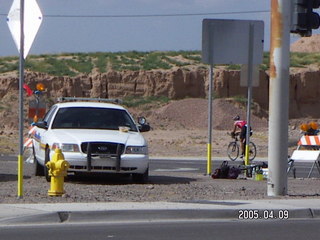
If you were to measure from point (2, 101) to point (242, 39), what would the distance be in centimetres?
4244

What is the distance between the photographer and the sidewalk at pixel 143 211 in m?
12.8

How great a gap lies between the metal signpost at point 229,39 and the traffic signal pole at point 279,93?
436cm

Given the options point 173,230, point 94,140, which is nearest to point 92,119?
point 94,140

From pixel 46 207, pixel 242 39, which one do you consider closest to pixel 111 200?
pixel 46 207

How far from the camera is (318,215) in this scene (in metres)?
13.9

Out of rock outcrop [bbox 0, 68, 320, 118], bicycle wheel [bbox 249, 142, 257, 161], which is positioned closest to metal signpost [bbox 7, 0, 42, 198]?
bicycle wheel [bbox 249, 142, 257, 161]

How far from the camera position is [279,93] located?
15680 millimetres

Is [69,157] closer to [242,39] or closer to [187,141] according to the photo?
[242,39]

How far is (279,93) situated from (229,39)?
15.2 feet

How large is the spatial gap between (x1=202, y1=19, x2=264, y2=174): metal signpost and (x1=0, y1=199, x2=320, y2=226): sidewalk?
Result: 6.18 m

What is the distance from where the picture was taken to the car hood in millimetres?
17531

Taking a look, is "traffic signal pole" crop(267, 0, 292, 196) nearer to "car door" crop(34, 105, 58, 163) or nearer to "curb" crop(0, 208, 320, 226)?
"curb" crop(0, 208, 320, 226)

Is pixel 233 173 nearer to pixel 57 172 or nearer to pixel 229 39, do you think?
pixel 229 39
